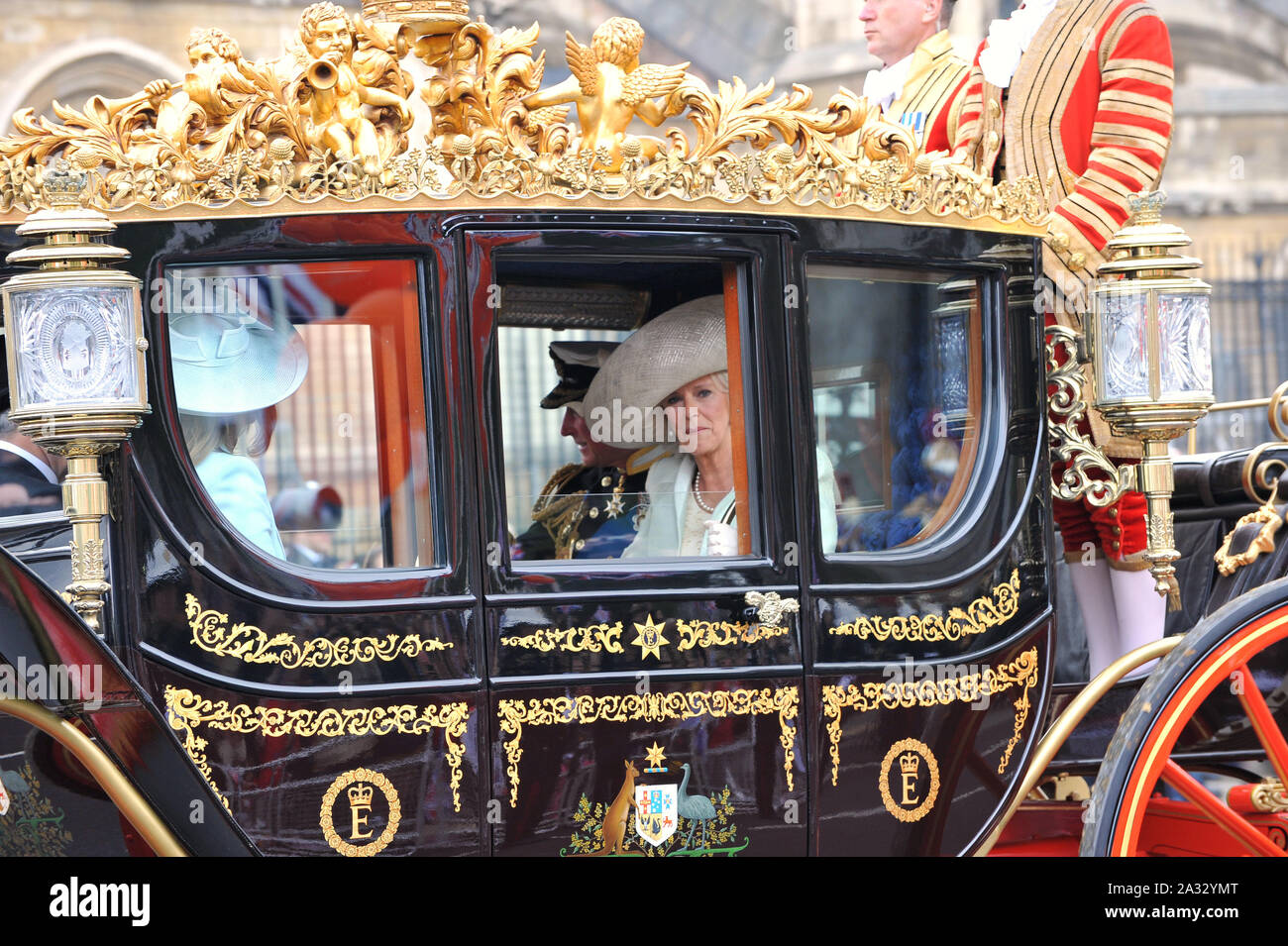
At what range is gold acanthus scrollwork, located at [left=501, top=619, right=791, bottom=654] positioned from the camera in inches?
121

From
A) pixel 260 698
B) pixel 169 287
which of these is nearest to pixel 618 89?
pixel 169 287

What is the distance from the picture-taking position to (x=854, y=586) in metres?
3.26

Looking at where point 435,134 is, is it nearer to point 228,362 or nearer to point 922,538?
point 228,362

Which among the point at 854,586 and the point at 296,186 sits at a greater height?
the point at 296,186

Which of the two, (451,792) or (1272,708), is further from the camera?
(1272,708)

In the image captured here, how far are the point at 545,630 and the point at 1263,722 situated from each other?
1486 millimetres

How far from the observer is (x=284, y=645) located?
2980 mm

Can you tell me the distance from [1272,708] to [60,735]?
2470 millimetres

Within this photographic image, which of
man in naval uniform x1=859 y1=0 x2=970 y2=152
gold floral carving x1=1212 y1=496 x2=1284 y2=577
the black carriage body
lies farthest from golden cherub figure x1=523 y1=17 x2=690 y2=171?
gold floral carving x1=1212 y1=496 x2=1284 y2=577

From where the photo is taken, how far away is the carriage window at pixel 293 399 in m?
3.03

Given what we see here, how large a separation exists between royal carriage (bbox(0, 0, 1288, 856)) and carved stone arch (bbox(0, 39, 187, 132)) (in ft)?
36.4

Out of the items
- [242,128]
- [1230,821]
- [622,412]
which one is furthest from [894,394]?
[242,128]
